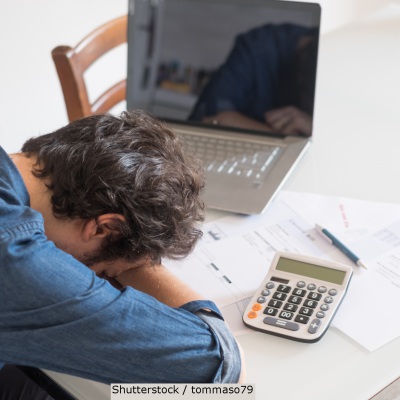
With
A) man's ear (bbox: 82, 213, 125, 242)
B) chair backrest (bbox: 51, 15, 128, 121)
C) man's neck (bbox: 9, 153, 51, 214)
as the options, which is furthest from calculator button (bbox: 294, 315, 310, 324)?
chair backrest (bbox: 51, 15, 128, 121)

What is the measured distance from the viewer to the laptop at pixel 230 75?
1391 mm

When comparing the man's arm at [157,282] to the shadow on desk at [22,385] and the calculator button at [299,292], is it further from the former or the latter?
the shadow on desk at [22,385]

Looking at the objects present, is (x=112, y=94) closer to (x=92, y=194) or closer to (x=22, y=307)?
(x=92, y=194)

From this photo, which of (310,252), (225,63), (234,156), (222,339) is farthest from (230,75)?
(222,339)

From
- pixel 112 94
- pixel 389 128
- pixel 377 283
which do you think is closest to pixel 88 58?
pixel 112 94

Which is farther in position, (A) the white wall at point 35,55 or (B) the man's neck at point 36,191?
(A) the white wall at point 35,55

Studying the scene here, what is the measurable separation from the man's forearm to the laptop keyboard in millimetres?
332

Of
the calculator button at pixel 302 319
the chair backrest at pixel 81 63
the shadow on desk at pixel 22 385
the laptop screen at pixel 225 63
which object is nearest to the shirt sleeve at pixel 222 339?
the calculator button at pixel 302 319

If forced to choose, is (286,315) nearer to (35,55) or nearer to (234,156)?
(234,156)

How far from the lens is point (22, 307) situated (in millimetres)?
805

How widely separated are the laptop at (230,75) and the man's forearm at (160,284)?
0.33 meters

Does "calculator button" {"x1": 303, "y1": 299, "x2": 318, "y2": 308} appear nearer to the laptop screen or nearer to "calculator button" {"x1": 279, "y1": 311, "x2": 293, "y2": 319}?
"calculator button" {"x1": 279, "y1": 311, "x2": 293, "y2": 319}

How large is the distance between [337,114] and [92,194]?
0.82 m

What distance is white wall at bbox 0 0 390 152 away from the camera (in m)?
2.17
